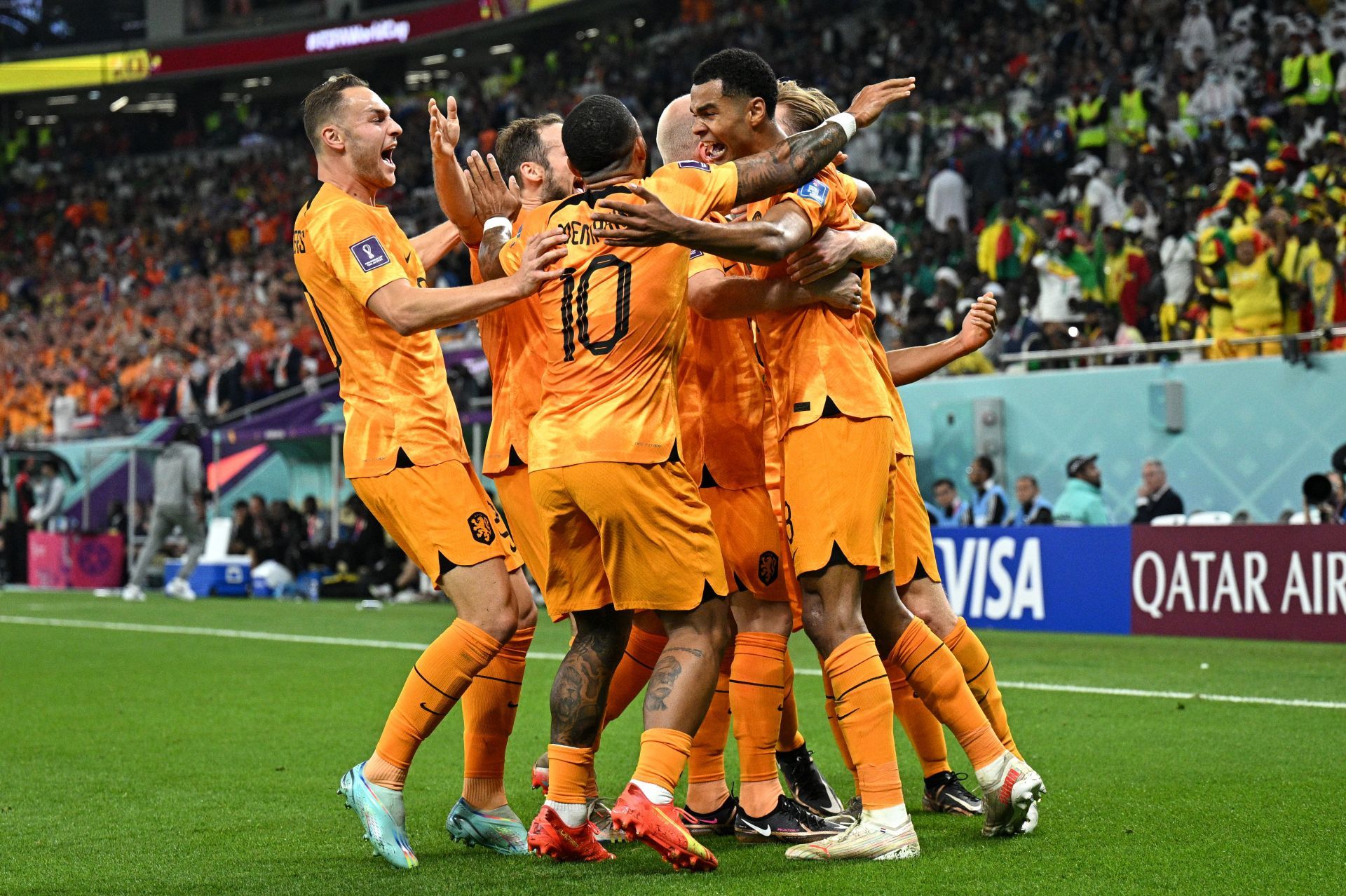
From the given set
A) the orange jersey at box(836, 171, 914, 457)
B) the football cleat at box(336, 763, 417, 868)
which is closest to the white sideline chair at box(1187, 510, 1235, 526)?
the orange jersey at box(836, 171, 914, 457)

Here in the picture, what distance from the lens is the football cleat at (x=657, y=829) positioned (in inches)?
166

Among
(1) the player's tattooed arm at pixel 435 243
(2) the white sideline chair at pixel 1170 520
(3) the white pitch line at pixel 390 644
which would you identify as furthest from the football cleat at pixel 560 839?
(2) the white sideline chair at pixel 1170 520

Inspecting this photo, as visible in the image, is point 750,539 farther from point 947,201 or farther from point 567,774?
point 947,201

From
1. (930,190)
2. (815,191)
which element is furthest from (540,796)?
(930,190)

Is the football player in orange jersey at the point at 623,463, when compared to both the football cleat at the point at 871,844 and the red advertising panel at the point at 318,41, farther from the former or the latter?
the red advertising panel at the point at 318,41

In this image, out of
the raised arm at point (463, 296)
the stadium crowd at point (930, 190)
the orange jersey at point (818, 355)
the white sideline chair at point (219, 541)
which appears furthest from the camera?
the white sideline chair at point (219, 541)

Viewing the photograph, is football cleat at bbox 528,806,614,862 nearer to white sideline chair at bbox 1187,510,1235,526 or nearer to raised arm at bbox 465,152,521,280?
raised arm at bbox 465,152,521,280

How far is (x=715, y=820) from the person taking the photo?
5.19 m

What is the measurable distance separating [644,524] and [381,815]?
1237mm

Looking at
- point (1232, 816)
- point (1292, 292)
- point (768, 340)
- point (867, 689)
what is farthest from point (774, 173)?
point (1292, 292)

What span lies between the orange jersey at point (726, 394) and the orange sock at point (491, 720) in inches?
→ 34.3

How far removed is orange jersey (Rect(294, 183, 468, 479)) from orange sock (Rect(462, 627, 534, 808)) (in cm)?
69

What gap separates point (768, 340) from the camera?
4902mm

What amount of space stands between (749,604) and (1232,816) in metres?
1.73
